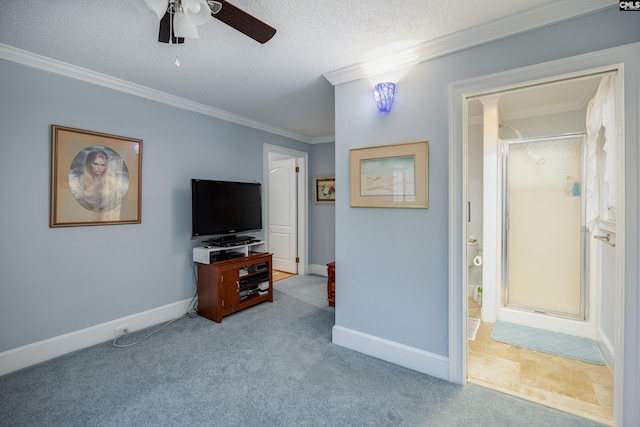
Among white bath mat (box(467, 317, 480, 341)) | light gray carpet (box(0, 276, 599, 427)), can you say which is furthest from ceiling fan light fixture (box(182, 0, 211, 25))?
white bath mat (box(467, 317, 480, 341))

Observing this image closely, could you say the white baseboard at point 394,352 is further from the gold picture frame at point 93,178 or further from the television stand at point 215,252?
the gold picture frame at point 93,178

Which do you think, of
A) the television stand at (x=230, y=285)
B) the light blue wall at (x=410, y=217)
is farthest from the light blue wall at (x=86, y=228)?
the light blue wall at (x=410, y=217)

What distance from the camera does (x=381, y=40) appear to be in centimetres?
204

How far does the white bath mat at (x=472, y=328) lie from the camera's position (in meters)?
2.78

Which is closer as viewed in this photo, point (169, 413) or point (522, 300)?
point (169, 413)

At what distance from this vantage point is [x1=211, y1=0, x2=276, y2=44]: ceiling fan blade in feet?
4.51

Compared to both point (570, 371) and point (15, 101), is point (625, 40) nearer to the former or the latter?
point (570, 371)

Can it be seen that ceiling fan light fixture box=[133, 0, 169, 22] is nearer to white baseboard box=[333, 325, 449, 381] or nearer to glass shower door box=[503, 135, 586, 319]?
white baseboard box=[333, 325, 449, 381]

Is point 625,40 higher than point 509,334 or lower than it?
higher

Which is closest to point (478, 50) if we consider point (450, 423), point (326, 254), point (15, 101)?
point (450, 423)

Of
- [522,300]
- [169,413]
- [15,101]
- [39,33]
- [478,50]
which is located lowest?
[169,413]

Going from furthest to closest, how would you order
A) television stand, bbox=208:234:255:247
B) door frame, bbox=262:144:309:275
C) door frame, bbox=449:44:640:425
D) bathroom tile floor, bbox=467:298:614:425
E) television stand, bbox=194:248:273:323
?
door frame, bbox=262:144:309:275 → television stand, bbox=208:234:255:247 → television stand, bbox=194:248:273:323 → bathroom tile floor, bbox=467:298:614:425 → door frame, bbox=449:44:640:425

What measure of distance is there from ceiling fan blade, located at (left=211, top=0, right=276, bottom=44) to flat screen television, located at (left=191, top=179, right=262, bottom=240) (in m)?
1.97

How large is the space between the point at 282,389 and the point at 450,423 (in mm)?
1058
